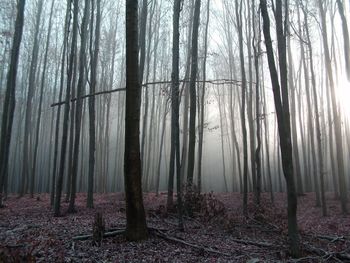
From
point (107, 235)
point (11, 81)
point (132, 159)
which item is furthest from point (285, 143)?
point (11, 81)

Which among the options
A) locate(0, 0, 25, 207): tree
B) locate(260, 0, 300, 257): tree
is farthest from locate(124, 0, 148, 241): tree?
locate(0, 0, 25, 207): tree

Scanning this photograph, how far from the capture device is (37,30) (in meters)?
16.3

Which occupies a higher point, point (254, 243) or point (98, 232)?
point (98, 232)

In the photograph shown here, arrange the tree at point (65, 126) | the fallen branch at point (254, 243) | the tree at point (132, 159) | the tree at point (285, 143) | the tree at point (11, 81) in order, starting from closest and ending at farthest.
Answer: the tree at point (285, 143) → the tree at point (132, 159) → the fallen branch at point (254, 243) → the tree at point (65, 126) → the tree at point (11, 81)

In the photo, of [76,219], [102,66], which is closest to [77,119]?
[76,219]

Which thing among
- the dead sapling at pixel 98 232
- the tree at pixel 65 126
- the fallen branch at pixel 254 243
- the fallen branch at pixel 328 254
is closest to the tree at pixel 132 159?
the dead sapling at pixel 98 232

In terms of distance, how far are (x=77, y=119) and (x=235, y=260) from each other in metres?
6.63

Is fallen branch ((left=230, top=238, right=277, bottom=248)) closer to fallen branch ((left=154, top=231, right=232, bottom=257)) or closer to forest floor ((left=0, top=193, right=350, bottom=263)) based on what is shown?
forest floor ((left=0, top=193, right=350, bottom=263))

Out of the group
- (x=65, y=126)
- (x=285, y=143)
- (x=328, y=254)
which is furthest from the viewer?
(x=65, y=126)

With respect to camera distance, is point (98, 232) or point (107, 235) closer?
point (98, 232)

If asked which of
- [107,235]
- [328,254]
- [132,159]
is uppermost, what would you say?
[132,159]

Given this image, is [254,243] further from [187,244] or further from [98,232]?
[98,232]

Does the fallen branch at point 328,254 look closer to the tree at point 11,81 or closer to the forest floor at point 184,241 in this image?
the forest floor at point 184,241

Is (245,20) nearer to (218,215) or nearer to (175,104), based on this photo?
(175,104)
